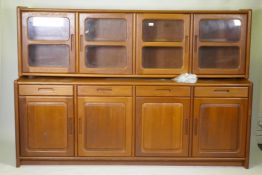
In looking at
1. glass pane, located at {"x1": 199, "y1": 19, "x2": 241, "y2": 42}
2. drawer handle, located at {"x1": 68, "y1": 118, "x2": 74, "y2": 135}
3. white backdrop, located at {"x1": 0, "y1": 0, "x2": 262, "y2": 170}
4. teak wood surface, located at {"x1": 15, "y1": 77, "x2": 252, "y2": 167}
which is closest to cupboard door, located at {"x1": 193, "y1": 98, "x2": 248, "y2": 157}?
teak wood surface, located at {"x1": 15, "y1": 77, "x2": 252, "y2": 167}

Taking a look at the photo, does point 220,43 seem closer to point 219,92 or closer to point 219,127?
point 219,92

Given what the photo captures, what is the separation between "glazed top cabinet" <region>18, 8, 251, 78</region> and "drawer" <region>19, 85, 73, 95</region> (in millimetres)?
169

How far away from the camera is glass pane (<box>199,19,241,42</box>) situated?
10.8ft

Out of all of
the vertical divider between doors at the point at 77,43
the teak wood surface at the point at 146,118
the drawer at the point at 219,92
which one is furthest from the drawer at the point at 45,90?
the drawer at the point at 219,92

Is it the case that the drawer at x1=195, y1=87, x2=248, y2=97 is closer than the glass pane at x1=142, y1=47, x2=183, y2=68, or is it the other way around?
the drawer at x1=195, y1=87, x2=248, y2=97

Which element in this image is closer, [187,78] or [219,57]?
[187,78]

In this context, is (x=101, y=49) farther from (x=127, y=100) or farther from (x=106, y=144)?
(x=106, y=144)

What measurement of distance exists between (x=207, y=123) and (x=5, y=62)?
79.0 inches

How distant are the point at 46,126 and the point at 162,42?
3.96ft

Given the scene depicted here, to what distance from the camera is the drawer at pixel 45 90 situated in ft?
10.4

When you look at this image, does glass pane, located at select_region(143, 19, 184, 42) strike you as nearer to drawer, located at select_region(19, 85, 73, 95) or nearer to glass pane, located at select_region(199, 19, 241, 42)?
glass pane, located at select_region(199, 19, 241, 42)

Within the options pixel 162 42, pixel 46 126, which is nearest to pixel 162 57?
pixel 162 42

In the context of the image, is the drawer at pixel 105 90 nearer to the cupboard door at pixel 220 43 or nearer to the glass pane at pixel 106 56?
the glass pane at pixel 106 56

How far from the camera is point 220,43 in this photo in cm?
328
